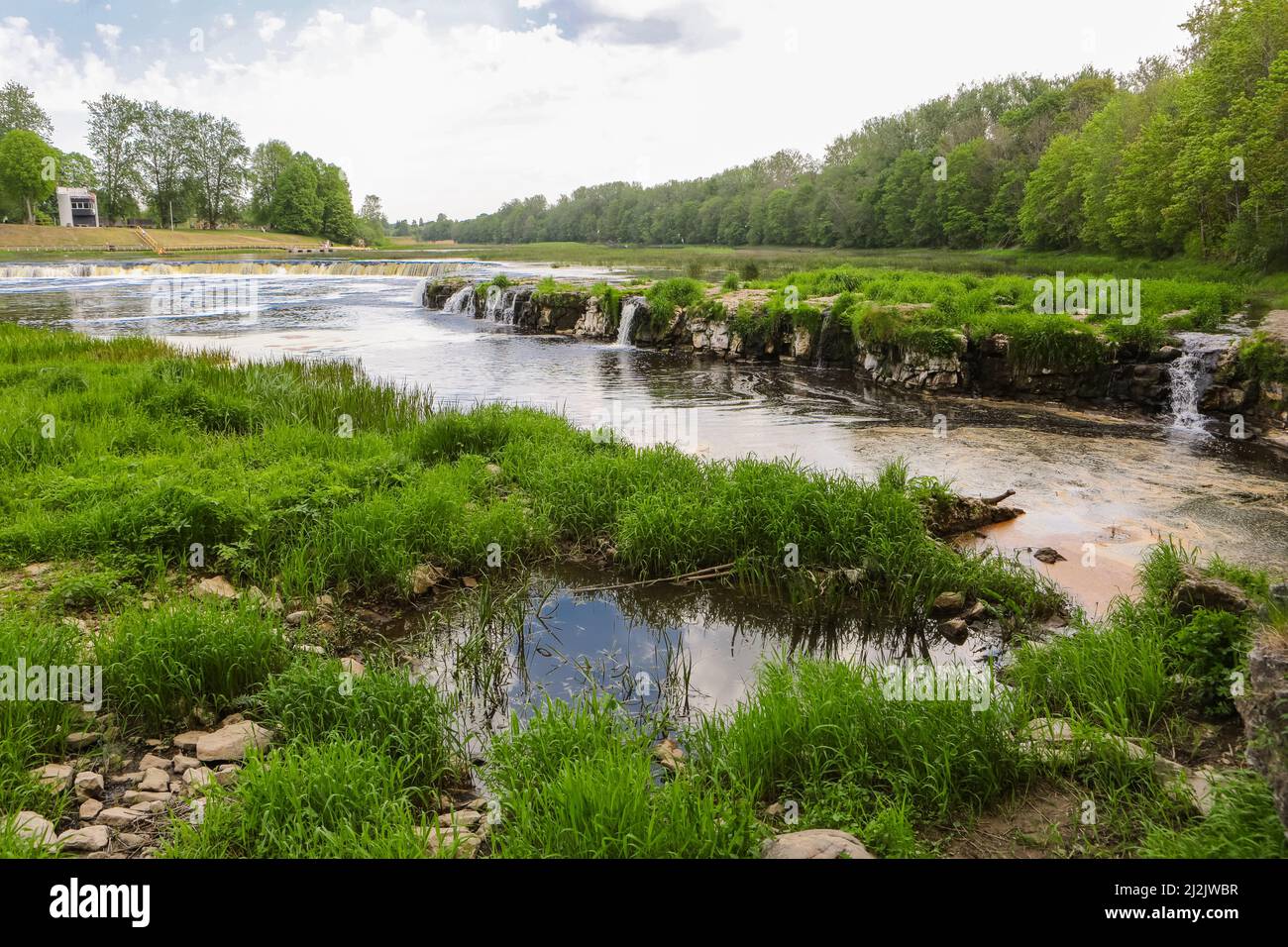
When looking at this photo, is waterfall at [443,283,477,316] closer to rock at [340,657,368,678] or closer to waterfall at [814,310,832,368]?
waterfall at [814,310,832,368]

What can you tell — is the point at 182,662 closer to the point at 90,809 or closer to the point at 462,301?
the point at 90,809

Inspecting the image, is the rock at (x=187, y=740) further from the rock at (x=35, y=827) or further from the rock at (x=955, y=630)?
the rock at (x=955, y=630)

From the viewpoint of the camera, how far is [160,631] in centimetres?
525

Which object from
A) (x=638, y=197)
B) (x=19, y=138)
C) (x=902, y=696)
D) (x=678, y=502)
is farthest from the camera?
(x=638, y=197)

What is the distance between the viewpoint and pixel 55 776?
13.5 feet

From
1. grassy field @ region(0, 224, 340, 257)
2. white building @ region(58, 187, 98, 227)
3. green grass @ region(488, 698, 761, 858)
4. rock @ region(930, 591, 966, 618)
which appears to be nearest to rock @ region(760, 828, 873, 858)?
green grass @ region(488, 698, 761, 858)

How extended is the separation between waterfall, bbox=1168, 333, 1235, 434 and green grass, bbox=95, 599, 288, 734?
1578cm

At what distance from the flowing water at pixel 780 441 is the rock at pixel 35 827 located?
2826 millimetres

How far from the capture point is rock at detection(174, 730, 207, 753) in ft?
15.4

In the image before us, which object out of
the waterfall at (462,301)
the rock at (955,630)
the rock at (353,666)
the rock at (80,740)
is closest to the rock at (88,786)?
the rock at (80,740)

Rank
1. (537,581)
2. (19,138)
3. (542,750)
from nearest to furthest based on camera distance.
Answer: (542,750)
(537,581)
(19,138)
